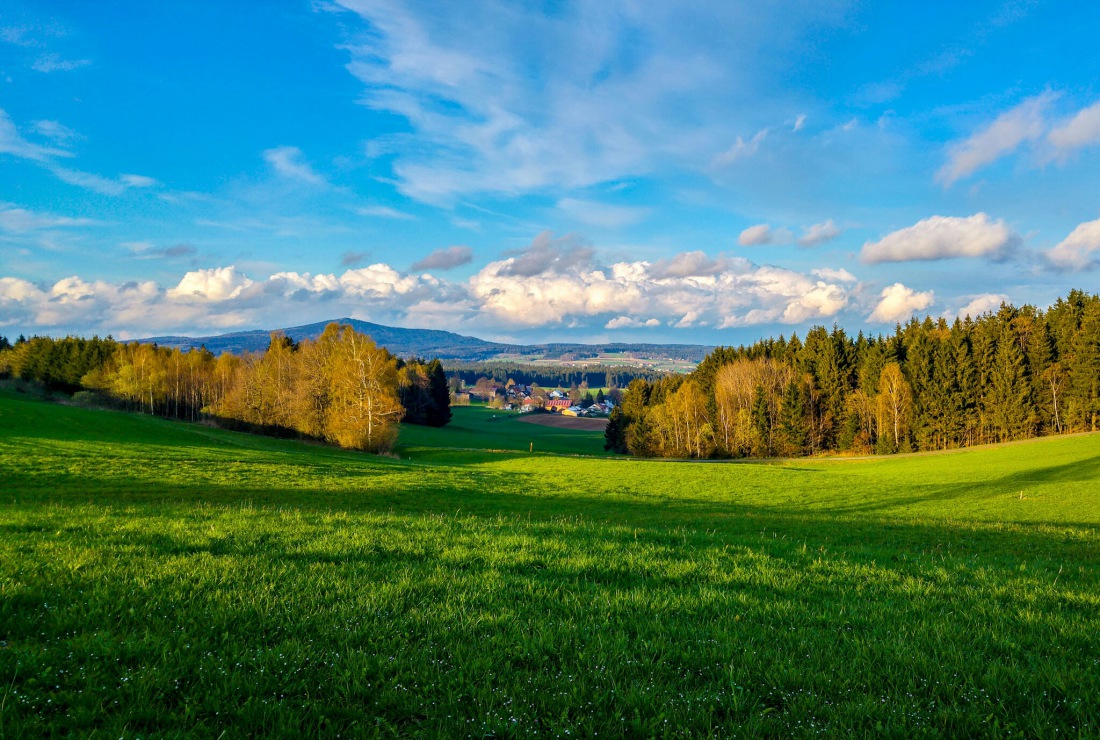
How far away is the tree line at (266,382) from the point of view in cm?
5647

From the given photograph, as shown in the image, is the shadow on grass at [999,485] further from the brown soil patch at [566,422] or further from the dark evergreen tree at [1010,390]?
the brown soil patch at [566,422]

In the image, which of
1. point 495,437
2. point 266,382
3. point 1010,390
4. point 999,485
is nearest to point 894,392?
point 1010,390

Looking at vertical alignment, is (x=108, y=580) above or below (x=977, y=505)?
above

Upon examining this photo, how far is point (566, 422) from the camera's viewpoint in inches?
5999

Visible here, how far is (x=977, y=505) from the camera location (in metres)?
31.7

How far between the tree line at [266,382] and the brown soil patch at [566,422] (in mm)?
38235

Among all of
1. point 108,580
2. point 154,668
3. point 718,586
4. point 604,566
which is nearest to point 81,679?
point 154,668

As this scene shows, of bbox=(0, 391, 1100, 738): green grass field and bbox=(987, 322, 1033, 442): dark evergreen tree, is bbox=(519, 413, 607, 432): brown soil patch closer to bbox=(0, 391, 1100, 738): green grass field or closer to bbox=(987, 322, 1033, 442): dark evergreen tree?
bbox=(987, 322, 1033, 442): dark evergreen tree

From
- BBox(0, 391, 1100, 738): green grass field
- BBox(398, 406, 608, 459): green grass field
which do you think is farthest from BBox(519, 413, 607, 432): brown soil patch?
BBox(0, 391, 1100, 738): green grass field

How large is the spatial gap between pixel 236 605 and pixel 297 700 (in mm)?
2148

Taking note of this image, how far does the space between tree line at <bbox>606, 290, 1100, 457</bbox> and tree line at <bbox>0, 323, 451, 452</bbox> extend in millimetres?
47803

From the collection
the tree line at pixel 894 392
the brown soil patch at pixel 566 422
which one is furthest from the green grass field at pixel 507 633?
the brown soil patch at pixel 566 422

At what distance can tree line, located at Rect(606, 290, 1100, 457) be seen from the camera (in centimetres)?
6975

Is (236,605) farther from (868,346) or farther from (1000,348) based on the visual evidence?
(868,346)
